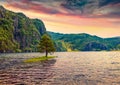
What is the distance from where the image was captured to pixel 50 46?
180 m

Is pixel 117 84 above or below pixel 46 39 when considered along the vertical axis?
below

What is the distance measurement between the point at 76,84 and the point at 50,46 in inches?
4971

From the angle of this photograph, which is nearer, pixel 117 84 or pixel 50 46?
pixel 117 84

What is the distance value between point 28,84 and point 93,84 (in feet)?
45.4

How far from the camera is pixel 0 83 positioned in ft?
181

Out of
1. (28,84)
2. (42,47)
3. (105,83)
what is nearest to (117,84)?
(105,83)

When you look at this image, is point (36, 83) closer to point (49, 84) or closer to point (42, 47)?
point (49, 84)

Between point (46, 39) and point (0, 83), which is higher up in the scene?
point (46, 39)

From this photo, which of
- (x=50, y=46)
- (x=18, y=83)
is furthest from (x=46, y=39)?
(x=18, y=83)

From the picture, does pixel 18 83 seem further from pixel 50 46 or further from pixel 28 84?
pixel 50 46

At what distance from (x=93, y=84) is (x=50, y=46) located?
416 ft

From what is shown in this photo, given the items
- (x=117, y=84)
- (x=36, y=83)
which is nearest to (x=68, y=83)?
(x=36, y=83)

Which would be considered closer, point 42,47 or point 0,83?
point 0,83

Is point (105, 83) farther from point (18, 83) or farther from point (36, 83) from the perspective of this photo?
point (18, 83)
